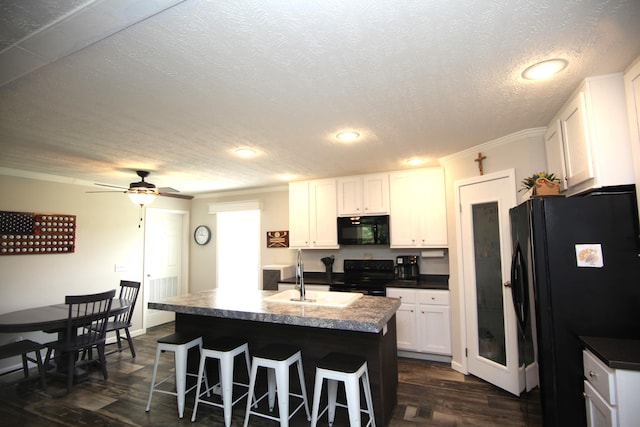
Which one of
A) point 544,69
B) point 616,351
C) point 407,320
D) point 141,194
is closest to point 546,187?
point 544,69

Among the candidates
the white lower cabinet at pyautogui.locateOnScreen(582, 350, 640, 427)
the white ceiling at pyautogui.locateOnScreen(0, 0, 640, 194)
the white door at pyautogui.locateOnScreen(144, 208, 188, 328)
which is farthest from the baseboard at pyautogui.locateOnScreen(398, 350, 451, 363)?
the white door at pyautogui.locateOnScreen(144, 208, 188, 328)

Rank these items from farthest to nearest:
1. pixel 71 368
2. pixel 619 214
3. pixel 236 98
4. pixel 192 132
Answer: pixel 71 368 < pixel 192 132 < pixel 236 98 < pixel 619 214

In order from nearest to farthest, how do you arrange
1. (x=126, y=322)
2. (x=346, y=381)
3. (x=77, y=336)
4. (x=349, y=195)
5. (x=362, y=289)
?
(x=346, y=381), (x=77, y=336), (x=362, y=289), (x=126, y=322), (x=349, y=195)

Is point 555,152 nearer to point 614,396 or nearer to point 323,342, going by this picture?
point 614,396

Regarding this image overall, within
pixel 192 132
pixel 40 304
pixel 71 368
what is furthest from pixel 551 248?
Answer: pixel 40 304

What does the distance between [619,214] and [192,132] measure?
3.03 meters

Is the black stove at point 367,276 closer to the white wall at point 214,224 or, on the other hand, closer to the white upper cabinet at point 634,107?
the white wall at point 214,224

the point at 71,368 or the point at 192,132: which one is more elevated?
the point at 192,132

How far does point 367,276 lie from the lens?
14.8ft

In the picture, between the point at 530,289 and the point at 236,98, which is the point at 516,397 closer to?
the point at 530,289

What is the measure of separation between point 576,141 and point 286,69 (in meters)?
2.00

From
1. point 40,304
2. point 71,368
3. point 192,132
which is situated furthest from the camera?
point 40,304

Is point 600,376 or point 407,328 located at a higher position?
point 600,376

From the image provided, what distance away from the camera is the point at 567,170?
90.7 inches
